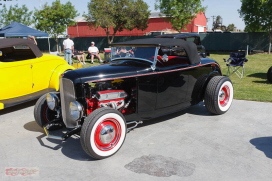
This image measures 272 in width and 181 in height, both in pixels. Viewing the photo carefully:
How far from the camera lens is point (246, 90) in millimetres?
7770

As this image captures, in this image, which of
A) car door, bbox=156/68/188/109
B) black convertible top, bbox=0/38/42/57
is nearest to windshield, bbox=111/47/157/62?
car door, bbox=156/68/188/109

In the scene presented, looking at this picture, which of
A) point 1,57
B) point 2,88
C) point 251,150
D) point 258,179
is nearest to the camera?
point 258,179

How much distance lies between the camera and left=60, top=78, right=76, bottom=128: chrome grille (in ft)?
13.5

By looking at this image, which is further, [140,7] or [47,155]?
[140,7]

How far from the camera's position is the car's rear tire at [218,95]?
5.32 metres

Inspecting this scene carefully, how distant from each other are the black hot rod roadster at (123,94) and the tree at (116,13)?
866 inches

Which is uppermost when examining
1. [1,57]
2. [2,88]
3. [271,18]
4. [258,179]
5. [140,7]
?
[140,7]

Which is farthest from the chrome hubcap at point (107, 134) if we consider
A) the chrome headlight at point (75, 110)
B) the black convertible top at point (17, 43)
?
the black convertible top at point (17, 43)

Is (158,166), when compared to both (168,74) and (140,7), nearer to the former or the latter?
(168,74)

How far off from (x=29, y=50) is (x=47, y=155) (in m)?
3.78

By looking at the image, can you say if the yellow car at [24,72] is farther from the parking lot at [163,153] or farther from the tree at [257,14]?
the tree at [257,14]

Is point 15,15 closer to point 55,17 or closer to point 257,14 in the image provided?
point 55,17

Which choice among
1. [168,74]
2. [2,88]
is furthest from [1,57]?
[168,74]

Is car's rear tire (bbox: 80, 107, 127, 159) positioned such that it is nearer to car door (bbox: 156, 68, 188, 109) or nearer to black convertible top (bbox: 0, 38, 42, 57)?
car door (bbox: 156, 68, 188, 109)
